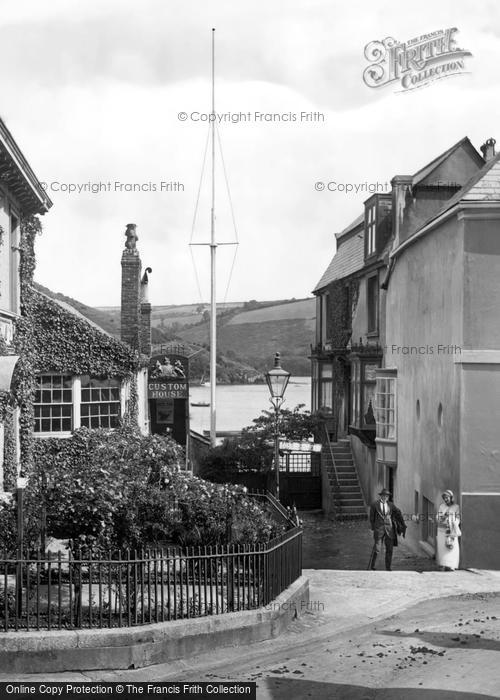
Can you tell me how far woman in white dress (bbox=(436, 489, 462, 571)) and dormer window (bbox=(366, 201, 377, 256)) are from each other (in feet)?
58.4

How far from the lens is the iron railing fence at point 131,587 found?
36.8 feet

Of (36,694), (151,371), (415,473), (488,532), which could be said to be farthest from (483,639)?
(151,371)

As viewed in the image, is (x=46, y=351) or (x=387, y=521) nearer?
(x=387, y=521)

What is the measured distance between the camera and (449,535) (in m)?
19.1

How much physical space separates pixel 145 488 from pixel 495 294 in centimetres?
942

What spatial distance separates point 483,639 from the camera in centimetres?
1266

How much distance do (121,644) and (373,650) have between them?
3.12 metres

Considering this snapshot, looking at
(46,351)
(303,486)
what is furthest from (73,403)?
(303,486)

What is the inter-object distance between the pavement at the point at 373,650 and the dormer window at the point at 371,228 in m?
20.5

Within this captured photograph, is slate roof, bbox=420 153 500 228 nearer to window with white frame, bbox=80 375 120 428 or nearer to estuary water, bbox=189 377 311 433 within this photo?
window with white frame, bbox=80 375 120 428

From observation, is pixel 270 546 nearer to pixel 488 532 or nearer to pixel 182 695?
pixel 182 695

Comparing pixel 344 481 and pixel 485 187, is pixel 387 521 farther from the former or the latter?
pixel 344 481

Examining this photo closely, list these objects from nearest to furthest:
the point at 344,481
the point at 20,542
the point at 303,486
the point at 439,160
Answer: the point at 20,542, the point at 439,160, the point at 344,481, the point at 303,486

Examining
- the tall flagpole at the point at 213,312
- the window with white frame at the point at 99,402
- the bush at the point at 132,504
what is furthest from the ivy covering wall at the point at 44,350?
the tall flagpole at the point at 213,312
